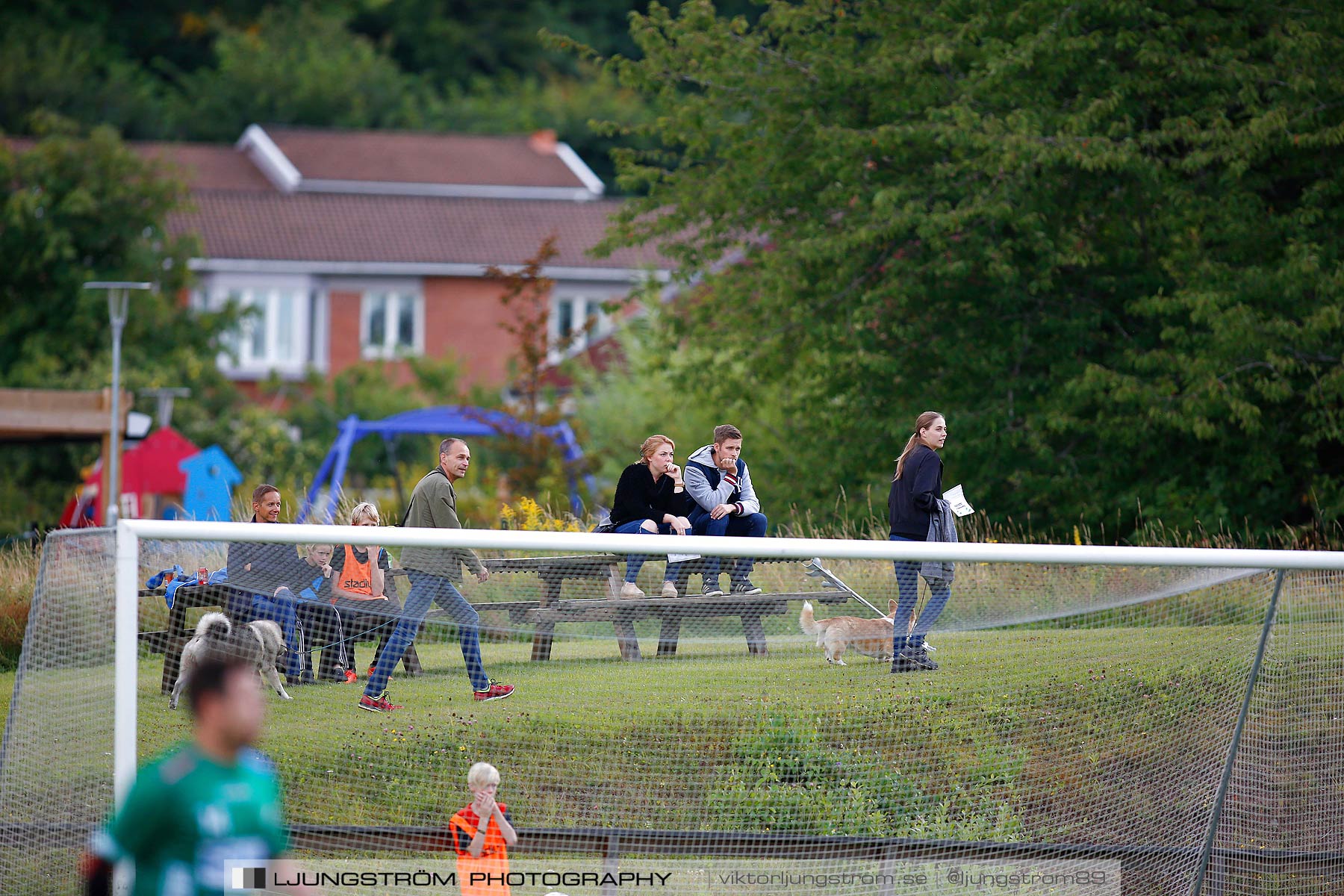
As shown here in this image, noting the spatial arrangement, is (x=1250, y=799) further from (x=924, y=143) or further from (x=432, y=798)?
(x=924, y=143)

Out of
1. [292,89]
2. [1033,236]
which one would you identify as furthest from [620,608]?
[292,89]

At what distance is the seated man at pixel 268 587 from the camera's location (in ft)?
21.3

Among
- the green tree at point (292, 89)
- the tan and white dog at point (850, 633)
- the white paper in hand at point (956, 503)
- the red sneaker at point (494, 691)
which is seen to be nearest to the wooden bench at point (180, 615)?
the red sneaker at point (494, 691)

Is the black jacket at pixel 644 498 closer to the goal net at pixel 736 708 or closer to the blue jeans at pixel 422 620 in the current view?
the goal net at pixel 736 708

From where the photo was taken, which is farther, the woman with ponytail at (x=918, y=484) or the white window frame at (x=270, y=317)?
the white window frame at (x=270, y=317)

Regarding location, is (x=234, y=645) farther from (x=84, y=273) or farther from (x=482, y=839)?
(x=84, y=273)

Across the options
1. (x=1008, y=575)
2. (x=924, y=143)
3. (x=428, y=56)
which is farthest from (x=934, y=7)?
(x=428, y=56)

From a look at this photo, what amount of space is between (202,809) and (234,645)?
2547 mm

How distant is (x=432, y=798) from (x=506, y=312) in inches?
1607

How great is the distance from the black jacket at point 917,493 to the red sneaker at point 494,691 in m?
3.26

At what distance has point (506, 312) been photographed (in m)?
47.0

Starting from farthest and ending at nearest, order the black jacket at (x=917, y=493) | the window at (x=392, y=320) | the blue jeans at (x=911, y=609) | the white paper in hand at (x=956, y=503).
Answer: the window at (x=392, y=320) < the white paper in hand at (x=956, y=503) < the black jacket at (x=917, y=493) < the blue jeans at (x=911, y=609)

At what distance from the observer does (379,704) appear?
6656mm

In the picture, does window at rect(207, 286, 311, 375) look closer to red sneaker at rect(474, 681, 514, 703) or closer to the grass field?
the grass field
